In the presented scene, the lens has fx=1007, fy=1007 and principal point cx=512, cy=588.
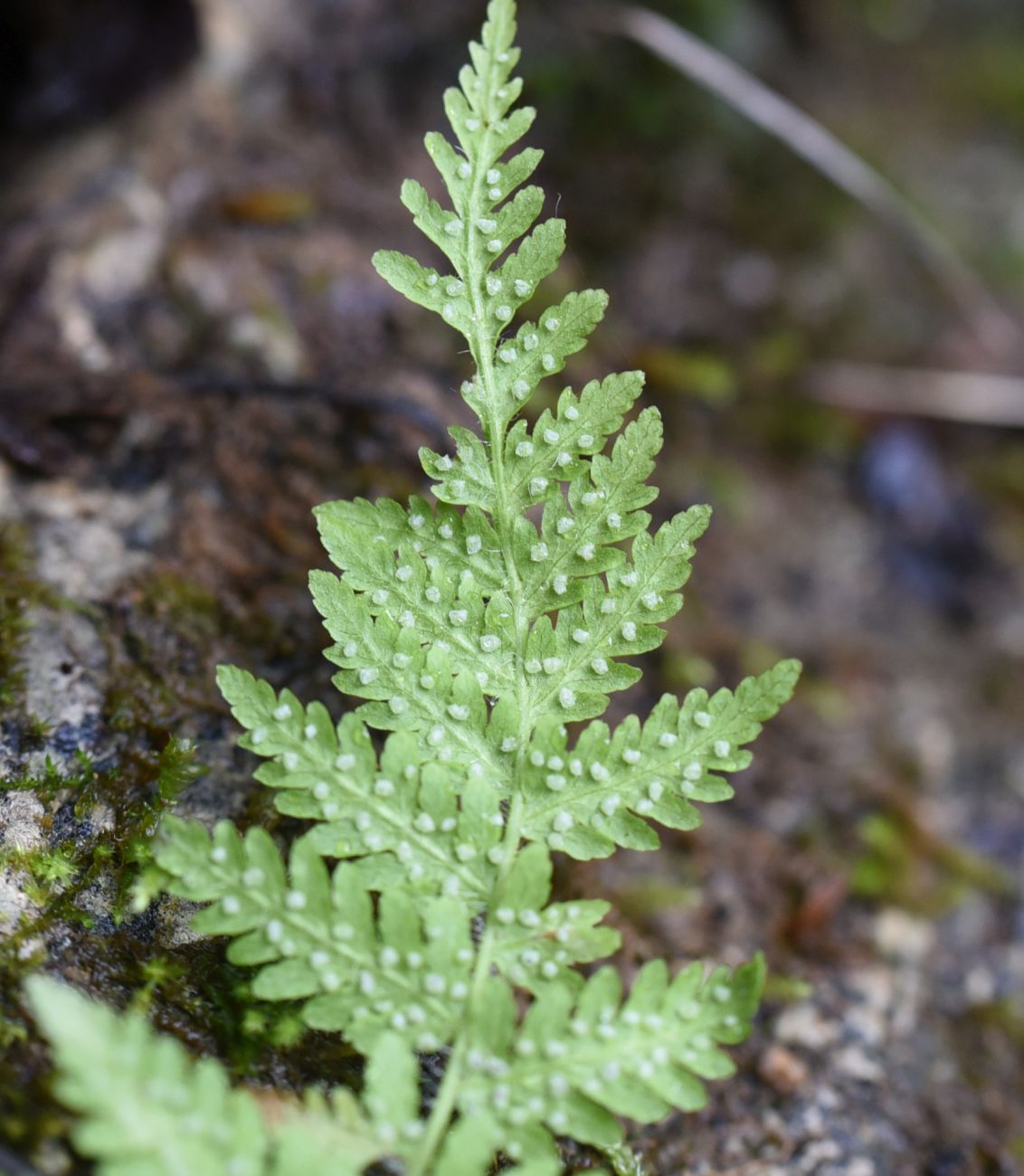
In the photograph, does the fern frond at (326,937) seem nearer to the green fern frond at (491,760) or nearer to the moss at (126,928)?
the green fern frond at (491,760)

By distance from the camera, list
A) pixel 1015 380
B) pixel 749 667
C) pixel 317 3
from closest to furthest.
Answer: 1. pixel 749 667
2. pixel 317 3
3. pixel 1015 380

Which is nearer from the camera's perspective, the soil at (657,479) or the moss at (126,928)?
the moss at (126,928)

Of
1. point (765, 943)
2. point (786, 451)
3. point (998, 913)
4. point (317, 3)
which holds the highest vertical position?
point (317, 3)

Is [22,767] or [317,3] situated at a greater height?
[317,3]

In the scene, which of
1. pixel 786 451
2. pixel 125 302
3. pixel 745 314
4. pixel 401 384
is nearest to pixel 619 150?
pixel 745 314

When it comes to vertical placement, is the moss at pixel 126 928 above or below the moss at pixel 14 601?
below

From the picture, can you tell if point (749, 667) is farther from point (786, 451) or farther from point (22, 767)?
point (22, 767)

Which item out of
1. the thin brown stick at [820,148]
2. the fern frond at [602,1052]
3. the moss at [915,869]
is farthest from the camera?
the thin brown stick at [820,148]

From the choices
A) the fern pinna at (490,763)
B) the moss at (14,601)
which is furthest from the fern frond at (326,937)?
the moss at (14,601)

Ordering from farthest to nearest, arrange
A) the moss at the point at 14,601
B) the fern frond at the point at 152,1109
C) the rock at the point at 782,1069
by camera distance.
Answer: the rock at the point at 782,1069, the moss at the point at 14,601, the fern frond at the point at 152,1109

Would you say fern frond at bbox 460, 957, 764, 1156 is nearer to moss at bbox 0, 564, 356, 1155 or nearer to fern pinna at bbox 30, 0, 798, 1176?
fern pinna at bbox 30, 0, 798, 1176
